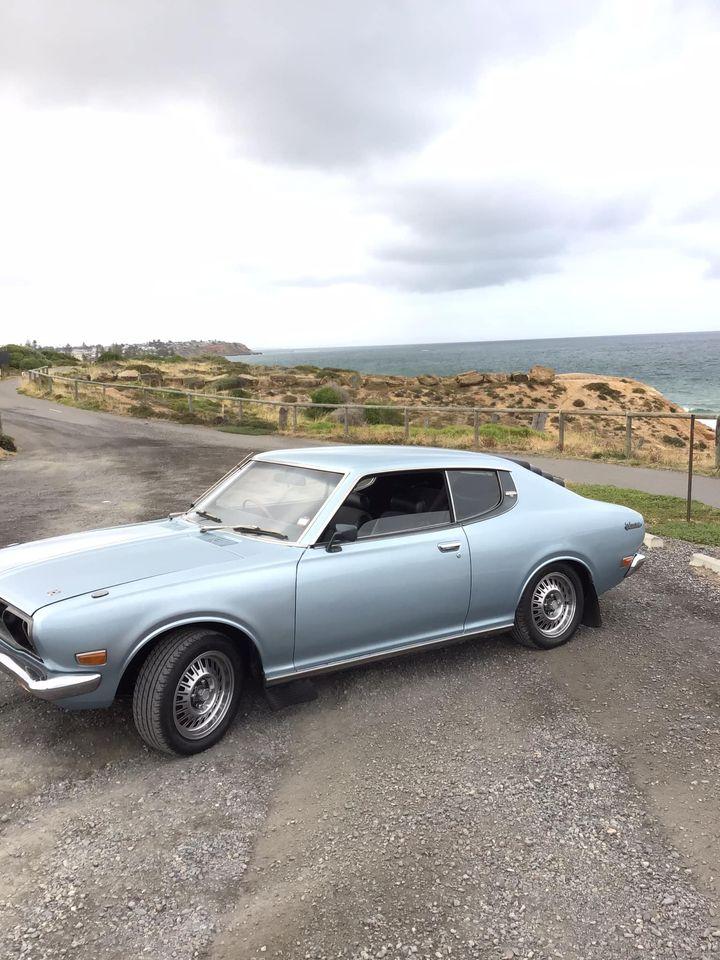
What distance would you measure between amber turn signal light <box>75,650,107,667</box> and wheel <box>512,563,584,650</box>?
2788 millimetres

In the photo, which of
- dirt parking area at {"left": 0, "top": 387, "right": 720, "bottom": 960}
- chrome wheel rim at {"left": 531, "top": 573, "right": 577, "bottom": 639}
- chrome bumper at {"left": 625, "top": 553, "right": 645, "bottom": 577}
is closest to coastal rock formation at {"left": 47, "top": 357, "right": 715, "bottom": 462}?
chrome bumper at {"left": 625, "top": 553, "right": 645, "bottom": 577}

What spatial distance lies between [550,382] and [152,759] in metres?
45.4

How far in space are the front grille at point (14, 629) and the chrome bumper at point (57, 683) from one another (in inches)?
7.2

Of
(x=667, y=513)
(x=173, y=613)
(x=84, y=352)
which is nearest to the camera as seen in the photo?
(x=173, y=613)

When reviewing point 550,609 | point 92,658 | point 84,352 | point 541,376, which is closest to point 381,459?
point 550,609

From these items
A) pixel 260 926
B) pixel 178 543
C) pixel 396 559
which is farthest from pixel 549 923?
pixel 178 543

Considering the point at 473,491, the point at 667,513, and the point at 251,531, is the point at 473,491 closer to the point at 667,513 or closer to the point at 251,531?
the point at 251,531

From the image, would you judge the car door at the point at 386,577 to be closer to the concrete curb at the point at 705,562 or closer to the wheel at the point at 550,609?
the wheel at the point at 550,609

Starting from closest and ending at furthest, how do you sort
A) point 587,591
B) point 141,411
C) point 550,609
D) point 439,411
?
point 550,609 < point 587,591 < point 439,411 < point 141,411

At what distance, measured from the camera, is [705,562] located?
740 cm

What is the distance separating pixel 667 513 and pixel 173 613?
8075 mm

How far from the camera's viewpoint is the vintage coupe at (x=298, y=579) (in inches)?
139

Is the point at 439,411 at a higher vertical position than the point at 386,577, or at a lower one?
higher

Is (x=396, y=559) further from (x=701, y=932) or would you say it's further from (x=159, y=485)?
(x=159, y=485)
